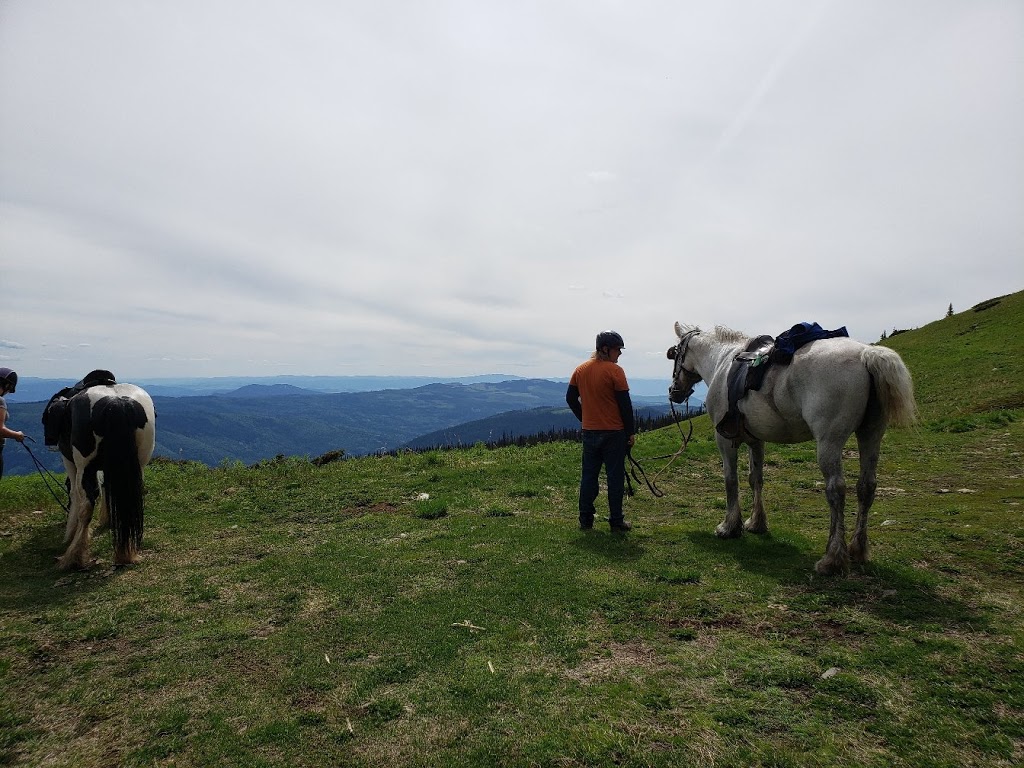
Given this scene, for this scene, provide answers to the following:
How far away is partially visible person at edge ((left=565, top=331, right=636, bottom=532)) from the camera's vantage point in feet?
27.6

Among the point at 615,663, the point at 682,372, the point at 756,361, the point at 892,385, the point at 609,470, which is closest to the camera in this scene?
the point at 615,663

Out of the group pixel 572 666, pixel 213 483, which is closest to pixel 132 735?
pixel 572 666

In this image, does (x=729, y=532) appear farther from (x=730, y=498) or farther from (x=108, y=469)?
(x=108, y=469)

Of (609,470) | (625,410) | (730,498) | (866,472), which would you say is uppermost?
(625,410)

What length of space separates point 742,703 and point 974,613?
2874mm

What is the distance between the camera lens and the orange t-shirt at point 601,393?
8469mm

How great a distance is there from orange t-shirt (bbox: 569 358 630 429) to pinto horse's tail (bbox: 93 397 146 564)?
6775 millimetres

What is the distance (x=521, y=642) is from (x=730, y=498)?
4.64m

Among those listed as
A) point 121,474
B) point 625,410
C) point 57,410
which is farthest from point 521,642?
point 57,410

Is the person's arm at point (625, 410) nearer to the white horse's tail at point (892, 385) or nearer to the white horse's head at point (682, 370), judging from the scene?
the white horse's head at point (682, 370)

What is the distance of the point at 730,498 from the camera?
7.92 m

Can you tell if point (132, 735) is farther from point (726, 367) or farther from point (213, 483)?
point (213, 483)

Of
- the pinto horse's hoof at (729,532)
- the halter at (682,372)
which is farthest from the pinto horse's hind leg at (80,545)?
the halter at (682,372)

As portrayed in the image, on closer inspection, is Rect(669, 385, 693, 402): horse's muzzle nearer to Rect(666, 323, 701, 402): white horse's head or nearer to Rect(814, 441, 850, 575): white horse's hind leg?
Rect(666, 323, 701, 402): white horse's head
